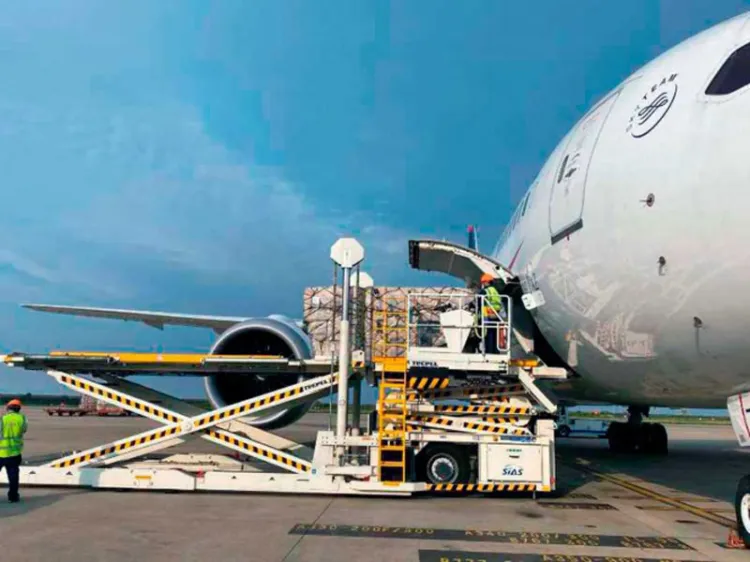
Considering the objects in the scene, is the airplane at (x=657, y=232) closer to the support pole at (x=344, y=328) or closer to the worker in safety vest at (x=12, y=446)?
the support pole at (x=344, y=328)

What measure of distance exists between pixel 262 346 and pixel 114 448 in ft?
9.60

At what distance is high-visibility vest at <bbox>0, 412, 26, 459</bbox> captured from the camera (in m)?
8.56

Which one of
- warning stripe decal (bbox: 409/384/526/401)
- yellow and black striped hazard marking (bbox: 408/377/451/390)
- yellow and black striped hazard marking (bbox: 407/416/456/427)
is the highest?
yellow and black striped hazard marking (bbox: 408/377/451/390)

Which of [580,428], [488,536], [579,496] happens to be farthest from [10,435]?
[580,428]

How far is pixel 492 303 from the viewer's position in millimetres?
9172

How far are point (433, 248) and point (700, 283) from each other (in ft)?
16.6

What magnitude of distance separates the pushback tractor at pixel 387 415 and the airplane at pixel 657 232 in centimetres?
94

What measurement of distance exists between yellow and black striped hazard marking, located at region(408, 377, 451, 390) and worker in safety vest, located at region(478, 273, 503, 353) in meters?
0.71

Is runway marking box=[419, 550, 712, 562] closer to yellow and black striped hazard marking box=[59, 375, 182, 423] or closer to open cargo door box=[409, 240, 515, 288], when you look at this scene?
open cargo door box=[409, 240, 515, 288]

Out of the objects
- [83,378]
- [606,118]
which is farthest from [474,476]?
[83,378]

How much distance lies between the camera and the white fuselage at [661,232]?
16.7 feet

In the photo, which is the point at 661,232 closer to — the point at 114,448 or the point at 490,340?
the point at 490,340

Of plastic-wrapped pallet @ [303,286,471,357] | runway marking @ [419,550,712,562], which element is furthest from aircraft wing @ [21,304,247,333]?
runway marking @ [419,550,712,562]

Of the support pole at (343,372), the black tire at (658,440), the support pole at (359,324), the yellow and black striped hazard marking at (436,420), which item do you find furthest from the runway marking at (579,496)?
the black tire at (658,440)
